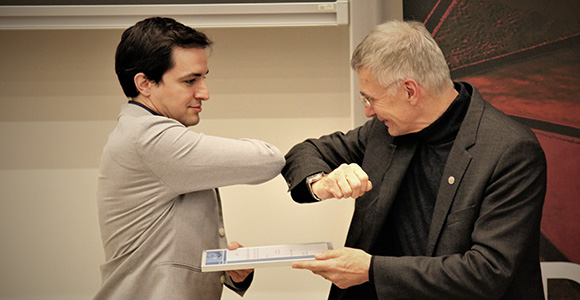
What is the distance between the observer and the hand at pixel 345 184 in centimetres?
167

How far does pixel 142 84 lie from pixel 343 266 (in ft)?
2.68

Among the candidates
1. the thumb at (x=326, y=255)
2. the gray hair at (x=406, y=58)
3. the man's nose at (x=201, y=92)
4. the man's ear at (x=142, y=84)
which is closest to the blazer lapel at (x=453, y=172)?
the gray hair at (x=406, y=58)

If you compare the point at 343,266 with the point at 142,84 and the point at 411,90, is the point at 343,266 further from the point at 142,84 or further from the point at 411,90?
the point at 142,84

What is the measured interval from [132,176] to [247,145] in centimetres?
35

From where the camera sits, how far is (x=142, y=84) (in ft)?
5.89

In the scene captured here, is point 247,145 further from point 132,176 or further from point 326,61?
point 326,61

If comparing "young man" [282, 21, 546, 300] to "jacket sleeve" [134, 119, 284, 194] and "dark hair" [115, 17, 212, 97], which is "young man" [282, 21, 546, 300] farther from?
"dark hair" [115, 17, 212, 97]

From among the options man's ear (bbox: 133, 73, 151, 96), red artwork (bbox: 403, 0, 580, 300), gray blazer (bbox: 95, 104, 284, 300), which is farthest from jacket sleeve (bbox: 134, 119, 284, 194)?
red artwork (bbox: 403, 0, 580, 300)

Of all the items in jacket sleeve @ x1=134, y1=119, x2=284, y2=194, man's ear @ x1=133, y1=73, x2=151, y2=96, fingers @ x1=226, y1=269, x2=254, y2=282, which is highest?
man's ear @ x1=133, y1=73, x2=151, y2=96

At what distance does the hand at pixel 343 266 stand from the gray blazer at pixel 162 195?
304mm

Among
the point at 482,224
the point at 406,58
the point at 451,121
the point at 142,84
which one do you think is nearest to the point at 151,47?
the point at 142,84

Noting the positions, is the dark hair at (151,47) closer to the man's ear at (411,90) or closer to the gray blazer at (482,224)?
the man's ear at (411,90)

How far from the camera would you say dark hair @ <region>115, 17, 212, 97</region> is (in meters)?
1.76

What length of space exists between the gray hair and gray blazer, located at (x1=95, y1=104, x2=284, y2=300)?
42cm
